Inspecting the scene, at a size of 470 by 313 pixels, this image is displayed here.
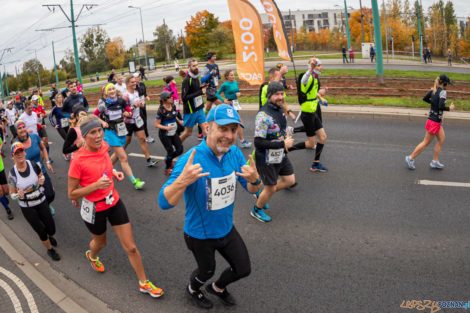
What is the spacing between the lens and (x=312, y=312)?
12.2ft

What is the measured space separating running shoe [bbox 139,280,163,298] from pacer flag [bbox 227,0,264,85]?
4914 millimetres

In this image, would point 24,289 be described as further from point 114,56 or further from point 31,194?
point 114,56

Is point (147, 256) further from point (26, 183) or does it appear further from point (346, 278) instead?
point (346, 278)

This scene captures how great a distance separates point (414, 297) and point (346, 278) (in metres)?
0.71

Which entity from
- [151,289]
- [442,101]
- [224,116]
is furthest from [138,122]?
[442,101]

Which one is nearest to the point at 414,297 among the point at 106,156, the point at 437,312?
the point at 437,312

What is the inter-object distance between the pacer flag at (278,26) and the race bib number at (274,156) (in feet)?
12.5

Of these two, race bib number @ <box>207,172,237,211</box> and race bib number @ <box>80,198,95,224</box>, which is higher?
race bib number @ <box>207,172,237,211</box>

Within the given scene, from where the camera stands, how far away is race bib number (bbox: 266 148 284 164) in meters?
5.16

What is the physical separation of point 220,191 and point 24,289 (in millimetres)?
3027

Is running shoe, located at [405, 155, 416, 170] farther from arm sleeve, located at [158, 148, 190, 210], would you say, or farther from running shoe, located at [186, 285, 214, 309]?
arm sleeve, located at [158, 148, 190, 210]

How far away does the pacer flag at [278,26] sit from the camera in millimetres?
8289

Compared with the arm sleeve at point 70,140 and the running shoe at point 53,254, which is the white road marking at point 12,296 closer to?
the running shoe at point 53,254

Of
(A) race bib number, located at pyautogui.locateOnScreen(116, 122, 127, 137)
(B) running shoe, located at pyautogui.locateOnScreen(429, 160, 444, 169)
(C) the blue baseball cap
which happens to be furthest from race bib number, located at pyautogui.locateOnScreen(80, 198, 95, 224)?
(B) running shoe, located at pyautogui.locateOnScreen(429, 160, 444, 169)
